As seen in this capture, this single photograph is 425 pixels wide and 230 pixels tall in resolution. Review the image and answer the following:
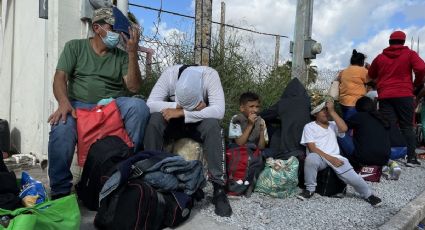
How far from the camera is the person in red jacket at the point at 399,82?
5723mm

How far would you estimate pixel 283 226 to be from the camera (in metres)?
3.12

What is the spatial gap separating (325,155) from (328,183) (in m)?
0.28

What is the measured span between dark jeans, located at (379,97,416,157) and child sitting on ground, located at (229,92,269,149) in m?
2.42

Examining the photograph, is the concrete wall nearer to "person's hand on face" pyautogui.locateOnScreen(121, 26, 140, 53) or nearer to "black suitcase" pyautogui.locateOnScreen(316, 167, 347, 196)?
"person's hand on face" pyautogui.locateOnScreen(121, 26, 140, 53)

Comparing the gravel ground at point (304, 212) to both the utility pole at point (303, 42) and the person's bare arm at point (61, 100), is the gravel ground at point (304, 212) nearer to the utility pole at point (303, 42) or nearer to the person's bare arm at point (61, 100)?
the person's bare arm at point (61, 100)

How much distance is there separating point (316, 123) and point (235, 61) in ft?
7.19

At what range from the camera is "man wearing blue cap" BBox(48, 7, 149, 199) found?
326cm

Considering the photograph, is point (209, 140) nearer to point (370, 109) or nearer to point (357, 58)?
point (370, 109)

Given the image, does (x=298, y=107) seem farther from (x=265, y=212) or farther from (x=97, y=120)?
(x=97, y=120)

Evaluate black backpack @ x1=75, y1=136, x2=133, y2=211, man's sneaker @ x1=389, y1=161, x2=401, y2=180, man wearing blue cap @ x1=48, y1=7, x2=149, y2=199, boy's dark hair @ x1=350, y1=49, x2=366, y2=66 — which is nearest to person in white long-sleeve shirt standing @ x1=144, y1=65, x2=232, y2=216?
man wearing blue cap @ x1=48, y1=7, x2=149, y2=199

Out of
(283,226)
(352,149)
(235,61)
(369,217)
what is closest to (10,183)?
(283,226)

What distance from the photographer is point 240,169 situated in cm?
373

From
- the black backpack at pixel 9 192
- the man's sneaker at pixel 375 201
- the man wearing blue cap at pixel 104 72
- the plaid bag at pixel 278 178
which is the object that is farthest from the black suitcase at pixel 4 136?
the man's sneaker at pixel 375 201

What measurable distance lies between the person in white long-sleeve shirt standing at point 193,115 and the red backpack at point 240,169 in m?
0.37
